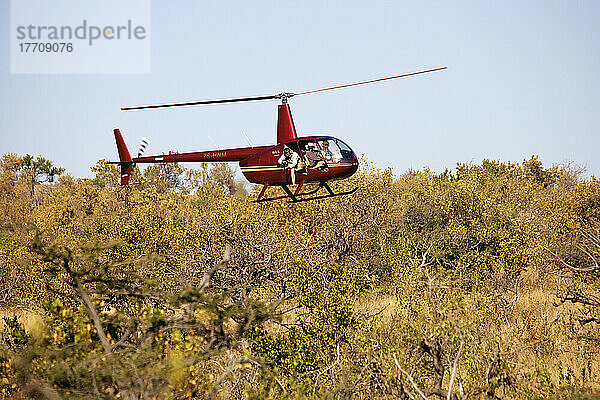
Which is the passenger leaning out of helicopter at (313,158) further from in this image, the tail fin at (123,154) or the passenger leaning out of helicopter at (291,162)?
the tail fin at (123,154)

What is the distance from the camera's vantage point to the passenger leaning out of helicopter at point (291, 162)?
70.1 ft

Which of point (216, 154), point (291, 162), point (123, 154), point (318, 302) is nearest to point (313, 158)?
point (291, 162)

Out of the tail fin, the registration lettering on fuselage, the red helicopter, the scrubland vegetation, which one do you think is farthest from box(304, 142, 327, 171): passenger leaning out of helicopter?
the tail fin

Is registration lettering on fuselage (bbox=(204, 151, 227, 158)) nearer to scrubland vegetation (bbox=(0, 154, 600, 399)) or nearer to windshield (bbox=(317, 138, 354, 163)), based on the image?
scrubland vegetation (bbox=(0, 154, 600, 399))

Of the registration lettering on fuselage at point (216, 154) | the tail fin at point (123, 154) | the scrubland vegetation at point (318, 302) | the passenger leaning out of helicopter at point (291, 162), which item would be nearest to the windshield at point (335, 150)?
the passenger leaning out of helicopter at point (291, 162)

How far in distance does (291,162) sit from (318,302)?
641 cm

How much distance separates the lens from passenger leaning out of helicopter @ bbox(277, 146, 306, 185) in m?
21.4

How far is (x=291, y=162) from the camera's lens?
21.5m

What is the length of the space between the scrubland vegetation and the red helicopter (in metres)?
3.20

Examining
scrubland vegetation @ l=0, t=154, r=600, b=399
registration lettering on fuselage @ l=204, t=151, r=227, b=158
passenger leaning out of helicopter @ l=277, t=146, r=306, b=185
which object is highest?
registration lettering on fuselage @ l=204, t=151, r=227, b=158

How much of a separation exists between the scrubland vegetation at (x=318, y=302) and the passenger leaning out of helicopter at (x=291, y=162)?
3871 mm

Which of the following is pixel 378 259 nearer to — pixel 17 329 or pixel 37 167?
pixel 17 329

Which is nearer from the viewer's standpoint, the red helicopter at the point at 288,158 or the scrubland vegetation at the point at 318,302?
the scrubland vegetation at the point at 318,302

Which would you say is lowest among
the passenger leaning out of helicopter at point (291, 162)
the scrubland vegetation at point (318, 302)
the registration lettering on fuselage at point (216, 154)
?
the scrubland vegetation at point (318, 302)
